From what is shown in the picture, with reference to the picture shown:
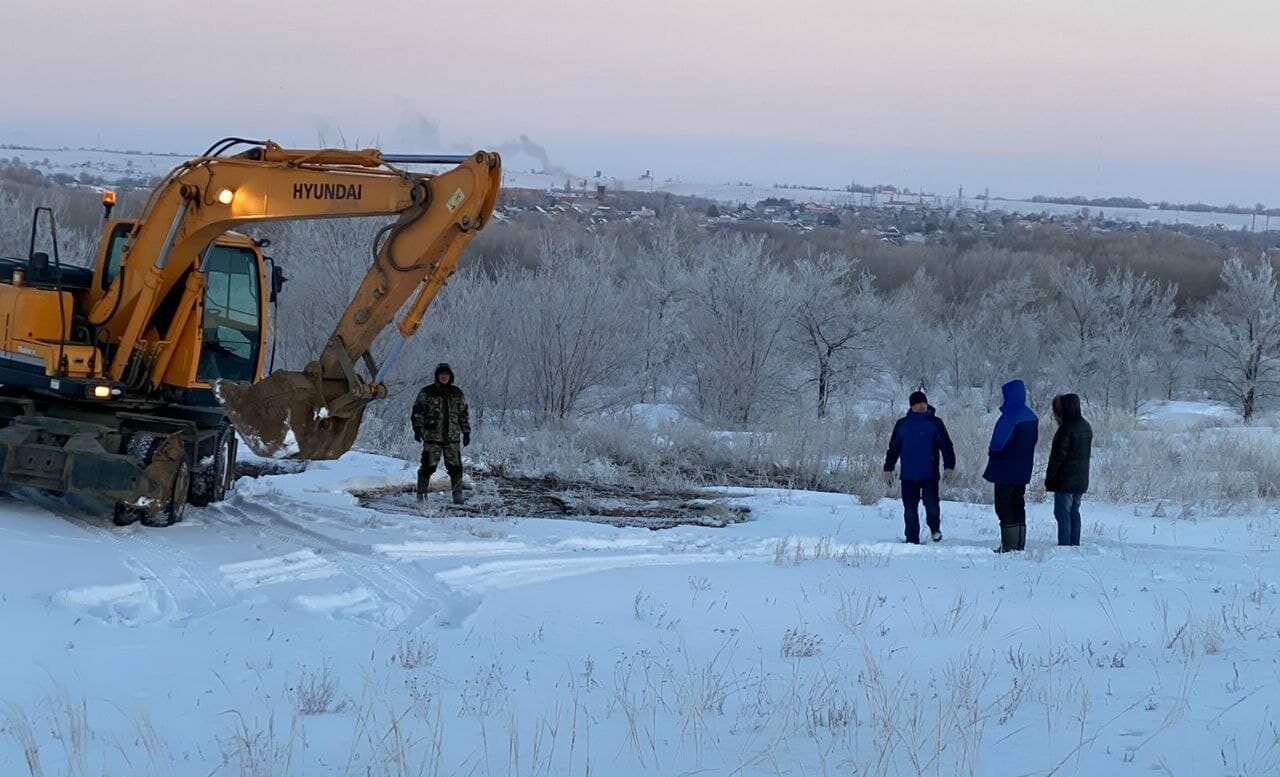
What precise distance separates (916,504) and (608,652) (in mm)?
5779

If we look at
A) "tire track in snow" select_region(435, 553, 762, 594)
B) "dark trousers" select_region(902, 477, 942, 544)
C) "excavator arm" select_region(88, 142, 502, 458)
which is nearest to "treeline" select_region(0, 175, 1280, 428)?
"excavator arm" select_region(88, 142, 502, 458)

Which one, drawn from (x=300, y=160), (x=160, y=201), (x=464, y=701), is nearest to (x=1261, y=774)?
(x=464, y=701)

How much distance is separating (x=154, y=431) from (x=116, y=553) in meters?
2.16

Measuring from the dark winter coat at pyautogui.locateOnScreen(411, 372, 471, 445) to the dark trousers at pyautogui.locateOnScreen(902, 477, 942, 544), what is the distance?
5.12 meters

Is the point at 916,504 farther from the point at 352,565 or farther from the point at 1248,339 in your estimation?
the point at 1248,339

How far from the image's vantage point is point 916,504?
12.2m

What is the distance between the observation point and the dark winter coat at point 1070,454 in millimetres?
11820

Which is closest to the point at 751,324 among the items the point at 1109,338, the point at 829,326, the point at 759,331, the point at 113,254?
the point at 759,331

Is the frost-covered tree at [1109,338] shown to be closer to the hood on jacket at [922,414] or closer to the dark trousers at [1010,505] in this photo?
the hood on jacket at [922,414]

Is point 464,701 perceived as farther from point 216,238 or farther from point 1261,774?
point 216,238

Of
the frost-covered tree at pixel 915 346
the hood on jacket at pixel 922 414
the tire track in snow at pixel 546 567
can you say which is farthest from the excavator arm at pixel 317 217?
the frost-covered tree at pixel 915 346

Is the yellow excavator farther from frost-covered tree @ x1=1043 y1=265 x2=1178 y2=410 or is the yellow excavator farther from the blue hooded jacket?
frost-covered tree @ x1=1043 y1=265 x2=1178 y2=410

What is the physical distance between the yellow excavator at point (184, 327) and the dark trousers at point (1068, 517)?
6299 millimetres

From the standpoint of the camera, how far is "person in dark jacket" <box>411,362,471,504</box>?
1408 centimetres
